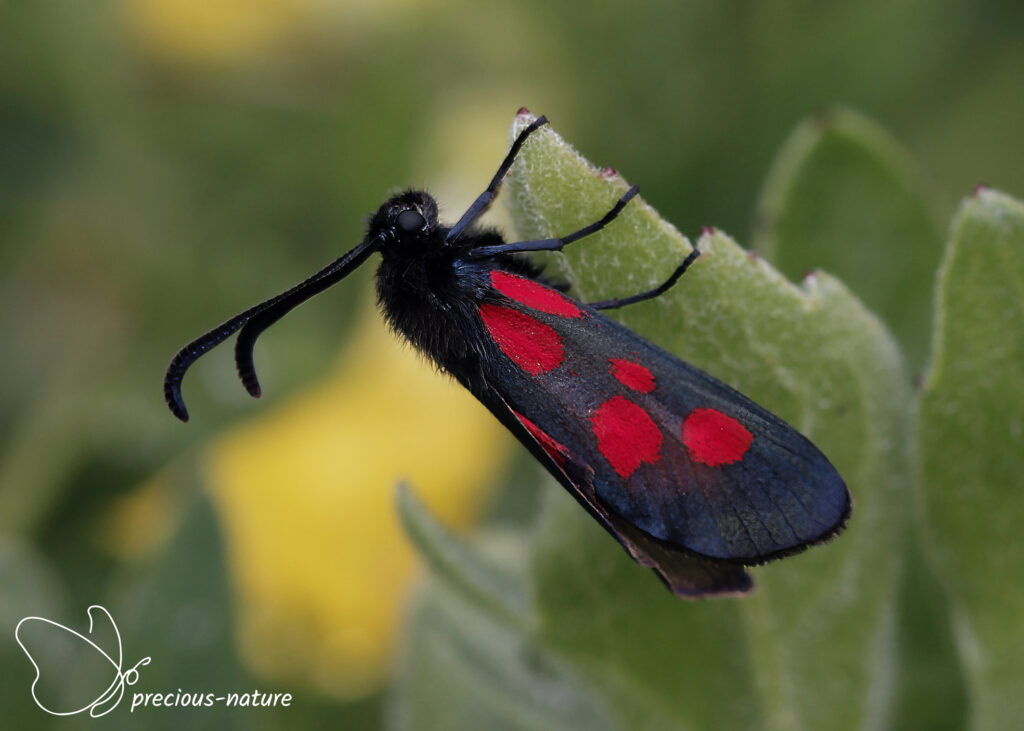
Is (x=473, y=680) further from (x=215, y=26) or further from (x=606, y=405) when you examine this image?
(x=215, y=26)

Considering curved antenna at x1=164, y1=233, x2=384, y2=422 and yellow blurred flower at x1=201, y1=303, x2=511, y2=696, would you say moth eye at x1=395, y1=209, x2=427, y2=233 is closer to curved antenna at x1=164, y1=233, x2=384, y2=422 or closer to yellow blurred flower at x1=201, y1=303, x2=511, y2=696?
curved antenna at x1=164, y1=233, x2=384, y2=422

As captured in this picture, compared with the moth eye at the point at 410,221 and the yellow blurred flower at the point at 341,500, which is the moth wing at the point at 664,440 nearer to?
the moth eye at the point at 410,221

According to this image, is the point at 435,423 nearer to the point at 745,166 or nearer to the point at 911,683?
the point at 745,166

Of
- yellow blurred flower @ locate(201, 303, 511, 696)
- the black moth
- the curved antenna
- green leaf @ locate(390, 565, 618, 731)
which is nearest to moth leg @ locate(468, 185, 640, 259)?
the black moth

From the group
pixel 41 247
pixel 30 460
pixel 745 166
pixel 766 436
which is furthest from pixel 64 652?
pixel 745 166

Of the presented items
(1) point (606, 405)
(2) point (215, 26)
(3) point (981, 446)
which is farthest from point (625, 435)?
(2) point (215, 26)

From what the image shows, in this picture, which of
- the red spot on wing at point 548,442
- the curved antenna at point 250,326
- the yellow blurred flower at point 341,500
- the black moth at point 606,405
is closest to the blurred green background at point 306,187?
the yellow blurred flower at point 341,500

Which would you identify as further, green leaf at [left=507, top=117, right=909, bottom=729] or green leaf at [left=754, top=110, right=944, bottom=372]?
green leaf at [left=754, top=110, right=944, bottom=372]
